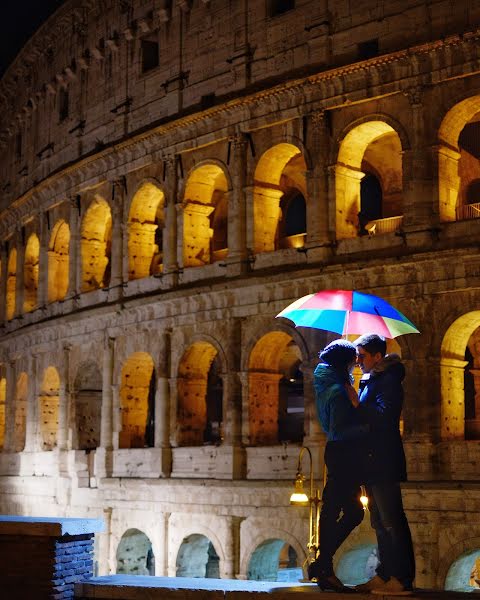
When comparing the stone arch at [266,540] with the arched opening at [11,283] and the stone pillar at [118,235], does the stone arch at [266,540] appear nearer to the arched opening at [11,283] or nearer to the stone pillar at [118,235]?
the stone pillar at [118,235]

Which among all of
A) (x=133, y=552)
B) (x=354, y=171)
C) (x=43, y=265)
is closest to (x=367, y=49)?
(x=354, y=171)

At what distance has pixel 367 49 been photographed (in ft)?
68.9

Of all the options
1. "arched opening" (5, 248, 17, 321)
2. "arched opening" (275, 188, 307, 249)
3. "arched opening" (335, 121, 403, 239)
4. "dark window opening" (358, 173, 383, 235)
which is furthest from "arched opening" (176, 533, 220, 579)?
"arched opening" (5, 248, 17, 321)

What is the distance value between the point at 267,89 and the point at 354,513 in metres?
14.4

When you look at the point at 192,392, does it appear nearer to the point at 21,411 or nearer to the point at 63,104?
the point at 21,411

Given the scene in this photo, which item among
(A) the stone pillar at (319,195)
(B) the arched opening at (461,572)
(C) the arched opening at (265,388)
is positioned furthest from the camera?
(C) the arched opening at (265,388)

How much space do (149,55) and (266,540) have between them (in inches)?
472

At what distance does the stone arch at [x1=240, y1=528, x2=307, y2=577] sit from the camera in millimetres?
20906

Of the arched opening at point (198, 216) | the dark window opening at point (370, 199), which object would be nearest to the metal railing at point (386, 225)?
the dark window opening at point (370, 199)

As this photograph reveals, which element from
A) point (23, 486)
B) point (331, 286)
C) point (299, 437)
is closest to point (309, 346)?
point (331, 286)

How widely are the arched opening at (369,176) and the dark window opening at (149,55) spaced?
567 cm

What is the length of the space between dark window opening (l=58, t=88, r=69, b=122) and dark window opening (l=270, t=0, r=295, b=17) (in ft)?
29.3

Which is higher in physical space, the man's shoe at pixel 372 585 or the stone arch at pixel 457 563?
the man's shoe at pixel 372 585

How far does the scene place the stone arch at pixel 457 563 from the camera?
18391 millimetres
